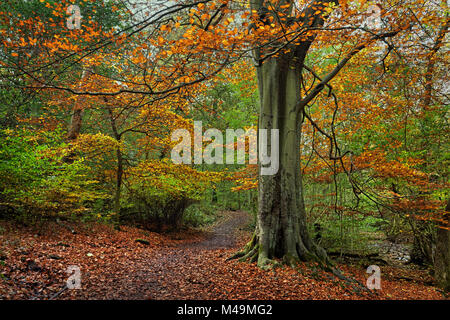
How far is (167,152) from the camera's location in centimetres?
1071

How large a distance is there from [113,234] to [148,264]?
2756 millimetres

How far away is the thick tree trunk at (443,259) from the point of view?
6281mm

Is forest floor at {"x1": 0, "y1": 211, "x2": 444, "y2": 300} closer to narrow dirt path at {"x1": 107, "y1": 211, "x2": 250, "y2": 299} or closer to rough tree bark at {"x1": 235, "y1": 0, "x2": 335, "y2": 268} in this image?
narrow dirt path at {"x1": 107, "y1": 211, "x2": 250, "y2": 299}

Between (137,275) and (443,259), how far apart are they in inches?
313

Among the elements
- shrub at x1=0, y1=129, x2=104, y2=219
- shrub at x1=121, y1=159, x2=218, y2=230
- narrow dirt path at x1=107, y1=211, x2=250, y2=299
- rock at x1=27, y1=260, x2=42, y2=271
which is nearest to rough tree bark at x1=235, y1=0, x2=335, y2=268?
narrow dirt path at x1=107, y1=211, x2=250, y2=299

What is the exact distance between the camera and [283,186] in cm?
508

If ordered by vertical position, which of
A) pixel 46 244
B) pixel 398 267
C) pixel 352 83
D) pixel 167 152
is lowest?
pixel 398 267

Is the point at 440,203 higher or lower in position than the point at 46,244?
higher

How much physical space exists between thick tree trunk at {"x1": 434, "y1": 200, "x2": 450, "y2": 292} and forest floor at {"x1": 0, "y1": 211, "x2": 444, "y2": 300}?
32 centimetres

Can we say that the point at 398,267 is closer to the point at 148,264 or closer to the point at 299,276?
the point at 299,276

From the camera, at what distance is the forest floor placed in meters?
3.61

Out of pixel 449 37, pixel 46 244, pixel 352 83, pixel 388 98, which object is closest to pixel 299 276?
pixel 46 244

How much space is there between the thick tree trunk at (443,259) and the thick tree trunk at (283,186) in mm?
3992

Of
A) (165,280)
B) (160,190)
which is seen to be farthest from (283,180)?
(160,190)
